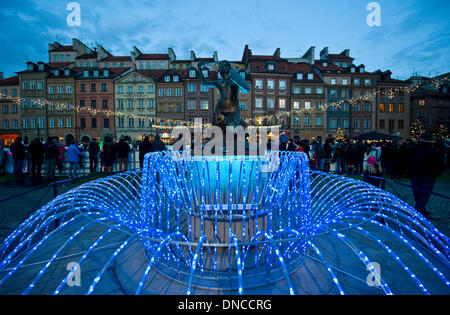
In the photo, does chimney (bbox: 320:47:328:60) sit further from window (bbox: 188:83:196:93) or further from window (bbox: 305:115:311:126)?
window (bbox: 188:83:196:93)

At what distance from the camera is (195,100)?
125 feet

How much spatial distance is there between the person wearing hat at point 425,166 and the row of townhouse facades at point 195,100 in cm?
3276

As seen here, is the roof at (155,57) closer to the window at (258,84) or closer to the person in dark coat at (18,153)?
the window at (258,84)

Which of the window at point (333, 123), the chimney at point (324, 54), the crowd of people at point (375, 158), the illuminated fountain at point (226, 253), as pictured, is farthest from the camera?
the chimney at point (324, 54)

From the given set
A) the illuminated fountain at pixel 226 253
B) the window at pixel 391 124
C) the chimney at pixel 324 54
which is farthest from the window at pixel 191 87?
the illuminated fountain at pixel 226 253

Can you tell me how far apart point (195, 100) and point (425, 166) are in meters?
35.5

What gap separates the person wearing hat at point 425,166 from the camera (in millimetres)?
5203

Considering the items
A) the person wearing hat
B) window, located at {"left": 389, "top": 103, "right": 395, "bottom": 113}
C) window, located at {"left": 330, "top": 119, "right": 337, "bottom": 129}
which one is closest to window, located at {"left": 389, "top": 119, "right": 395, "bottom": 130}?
window, located at {"left": 389, "top": 103, "right": 395, "bottom": 113}

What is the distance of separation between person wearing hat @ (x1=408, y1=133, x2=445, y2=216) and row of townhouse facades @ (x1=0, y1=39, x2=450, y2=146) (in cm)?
3276

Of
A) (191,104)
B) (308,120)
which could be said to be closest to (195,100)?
(191,104)

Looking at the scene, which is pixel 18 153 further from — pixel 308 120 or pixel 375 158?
pixel 308 120

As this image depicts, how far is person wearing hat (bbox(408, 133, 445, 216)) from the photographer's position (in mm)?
5203
